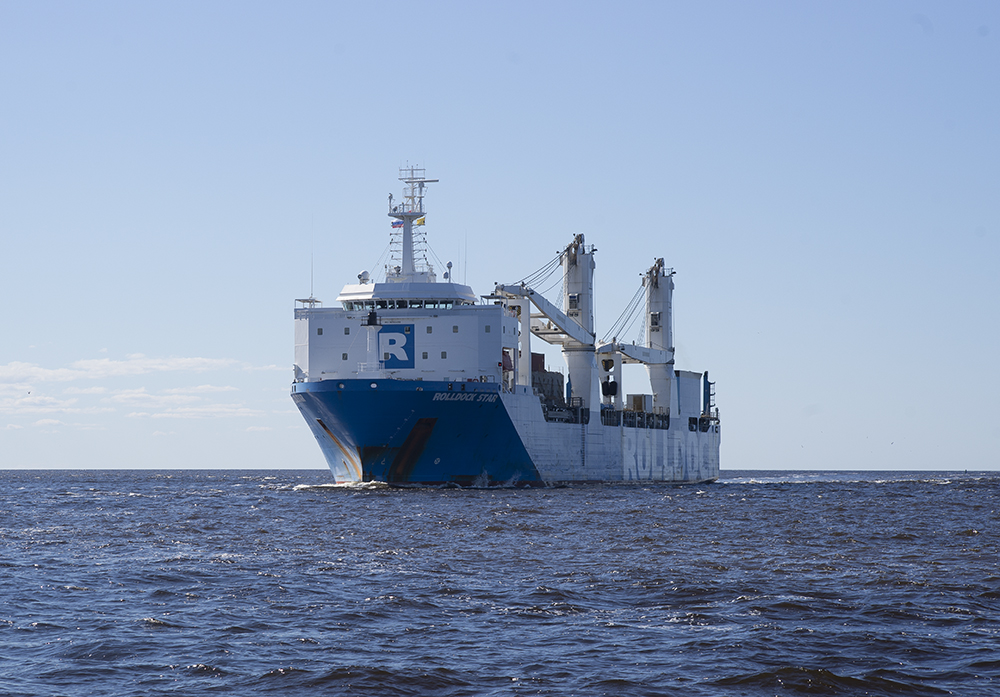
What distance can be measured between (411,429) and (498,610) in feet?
95.0

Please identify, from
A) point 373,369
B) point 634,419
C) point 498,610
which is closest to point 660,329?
point 634,419

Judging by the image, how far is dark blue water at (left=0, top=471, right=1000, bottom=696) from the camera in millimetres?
12086

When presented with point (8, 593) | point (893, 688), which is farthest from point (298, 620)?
point (893, 688)

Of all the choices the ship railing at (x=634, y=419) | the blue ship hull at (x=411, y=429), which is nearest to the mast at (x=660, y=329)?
the ship railing at (x=634, y=419)

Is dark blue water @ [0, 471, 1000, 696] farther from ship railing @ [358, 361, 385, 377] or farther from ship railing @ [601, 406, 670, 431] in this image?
ship railing @ [601, 406, 670, 431]

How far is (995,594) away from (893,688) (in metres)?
6.77

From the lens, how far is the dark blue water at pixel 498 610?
1209 centimetres

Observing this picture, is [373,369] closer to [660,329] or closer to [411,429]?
[411,429]

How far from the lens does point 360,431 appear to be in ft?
146

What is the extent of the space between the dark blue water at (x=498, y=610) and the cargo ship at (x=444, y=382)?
581 inches

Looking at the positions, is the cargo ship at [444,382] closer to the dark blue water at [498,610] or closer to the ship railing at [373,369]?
the ship railing at [373,369]

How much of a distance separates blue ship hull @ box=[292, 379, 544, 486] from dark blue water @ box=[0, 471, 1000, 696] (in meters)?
13.9

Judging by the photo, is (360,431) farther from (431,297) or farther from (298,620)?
(298,620)

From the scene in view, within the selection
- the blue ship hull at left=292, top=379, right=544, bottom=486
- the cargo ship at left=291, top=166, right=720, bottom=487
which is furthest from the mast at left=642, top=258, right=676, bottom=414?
the blue ship hull at left=292, top=379, right=544, bottom=486
